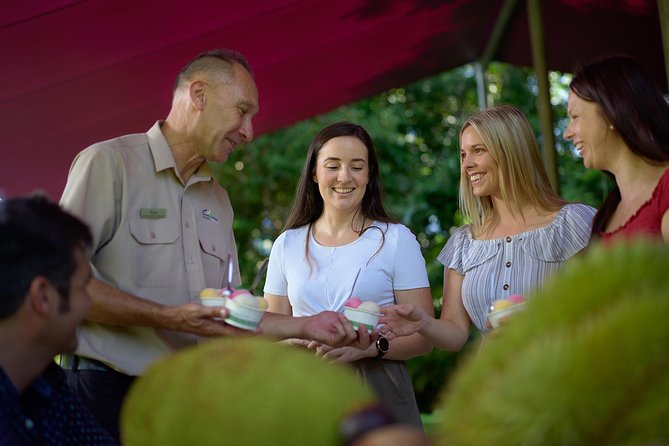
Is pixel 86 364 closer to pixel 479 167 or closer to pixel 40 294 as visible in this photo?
pixel 40 294

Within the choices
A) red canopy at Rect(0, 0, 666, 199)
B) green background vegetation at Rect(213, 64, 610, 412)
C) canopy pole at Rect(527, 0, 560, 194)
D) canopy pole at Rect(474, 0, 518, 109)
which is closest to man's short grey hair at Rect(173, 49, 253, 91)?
red canopy at Rect(0, 0, 666, 199)

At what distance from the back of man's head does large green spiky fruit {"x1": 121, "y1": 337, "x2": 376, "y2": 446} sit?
1.27 feet

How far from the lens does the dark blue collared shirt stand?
1.39 metres

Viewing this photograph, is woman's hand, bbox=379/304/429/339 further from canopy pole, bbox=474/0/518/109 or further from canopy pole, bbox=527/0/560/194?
canopy pole, bbox=474/0/518/109

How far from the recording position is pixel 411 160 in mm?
12266

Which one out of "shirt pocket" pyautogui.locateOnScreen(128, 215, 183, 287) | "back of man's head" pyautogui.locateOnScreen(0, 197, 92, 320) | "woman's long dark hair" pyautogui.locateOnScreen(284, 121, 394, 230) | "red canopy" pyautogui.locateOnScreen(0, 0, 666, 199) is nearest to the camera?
"back of man's head" pyautogui.locateOnScreen(0, 197, 92, 320)

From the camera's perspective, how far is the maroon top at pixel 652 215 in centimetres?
234

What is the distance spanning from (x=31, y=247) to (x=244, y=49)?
Answer: 4.95m

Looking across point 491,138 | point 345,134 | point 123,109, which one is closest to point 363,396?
point 491,138

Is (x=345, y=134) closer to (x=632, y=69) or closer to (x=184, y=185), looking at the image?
(x=184, y=185)

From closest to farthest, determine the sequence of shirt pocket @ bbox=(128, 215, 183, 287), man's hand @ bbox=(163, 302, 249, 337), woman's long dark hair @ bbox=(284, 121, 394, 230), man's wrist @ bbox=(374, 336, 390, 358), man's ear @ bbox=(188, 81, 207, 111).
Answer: man's hand @ bbox=(163, 302, 249, 337), shirt pocket @ bbox=(128, 215, 183, 287), man's ear @ bbox=(188, 81, 207, 111), man's wrist @ bbox=(374, 336, 390, 358), woman's long dark hair @ bbox=(284, 121, 394, 230)

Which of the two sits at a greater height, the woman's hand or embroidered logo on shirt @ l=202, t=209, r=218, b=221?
embroidered logo on shirt @ l=202, t=209, r=218, b=221

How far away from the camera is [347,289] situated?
3.37m

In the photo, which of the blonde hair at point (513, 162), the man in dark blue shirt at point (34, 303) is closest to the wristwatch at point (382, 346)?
the blonde hair at point (513, 162)
